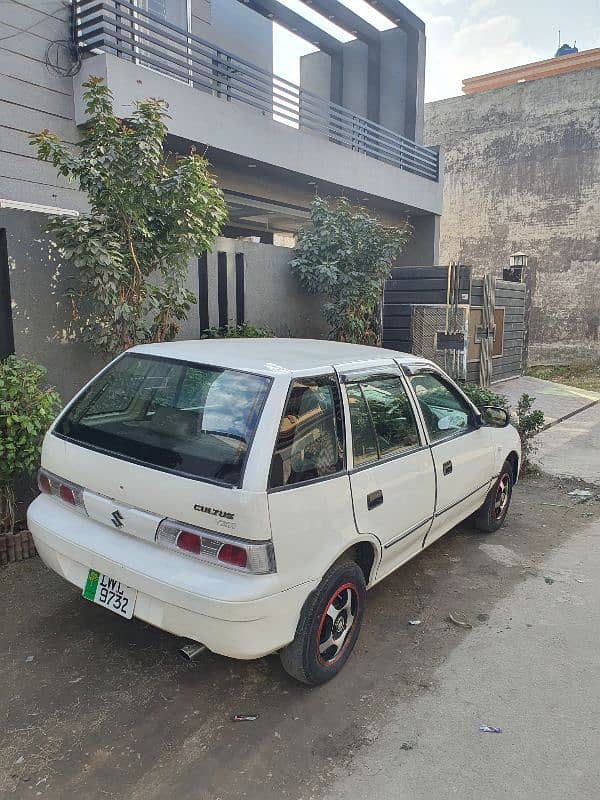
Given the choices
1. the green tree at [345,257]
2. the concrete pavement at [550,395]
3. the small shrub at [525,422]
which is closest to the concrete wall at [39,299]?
the green tree at [345,257]

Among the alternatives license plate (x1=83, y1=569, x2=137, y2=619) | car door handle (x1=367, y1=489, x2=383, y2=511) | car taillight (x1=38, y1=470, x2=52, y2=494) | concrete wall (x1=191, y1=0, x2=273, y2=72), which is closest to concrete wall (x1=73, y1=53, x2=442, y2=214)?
concrete wall (x1=191, y1=0, x2=273, y2=72)

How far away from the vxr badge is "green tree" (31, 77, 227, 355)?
2751 millimetres

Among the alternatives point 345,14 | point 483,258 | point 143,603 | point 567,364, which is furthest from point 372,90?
point 143,603

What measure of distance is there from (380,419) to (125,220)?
10.3 feet

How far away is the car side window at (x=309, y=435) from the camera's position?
8.18ft

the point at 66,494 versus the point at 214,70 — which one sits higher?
the point at 214,70

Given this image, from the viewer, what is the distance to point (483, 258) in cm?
1988

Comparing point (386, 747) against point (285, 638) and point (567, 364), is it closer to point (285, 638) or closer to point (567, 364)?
point (285, 638)

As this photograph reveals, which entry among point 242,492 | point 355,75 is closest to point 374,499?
point 242,492

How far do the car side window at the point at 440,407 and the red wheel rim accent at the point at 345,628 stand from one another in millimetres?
1139

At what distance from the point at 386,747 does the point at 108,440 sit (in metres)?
1.88

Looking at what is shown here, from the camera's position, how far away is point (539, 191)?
18.4m

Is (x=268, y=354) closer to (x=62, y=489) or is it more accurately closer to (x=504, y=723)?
(x=62, y=489)

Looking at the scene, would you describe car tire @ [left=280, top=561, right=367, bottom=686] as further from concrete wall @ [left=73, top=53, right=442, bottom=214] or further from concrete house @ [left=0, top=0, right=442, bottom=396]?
concrete wall @ [left=73, top=53, right=442, bottom=214]
